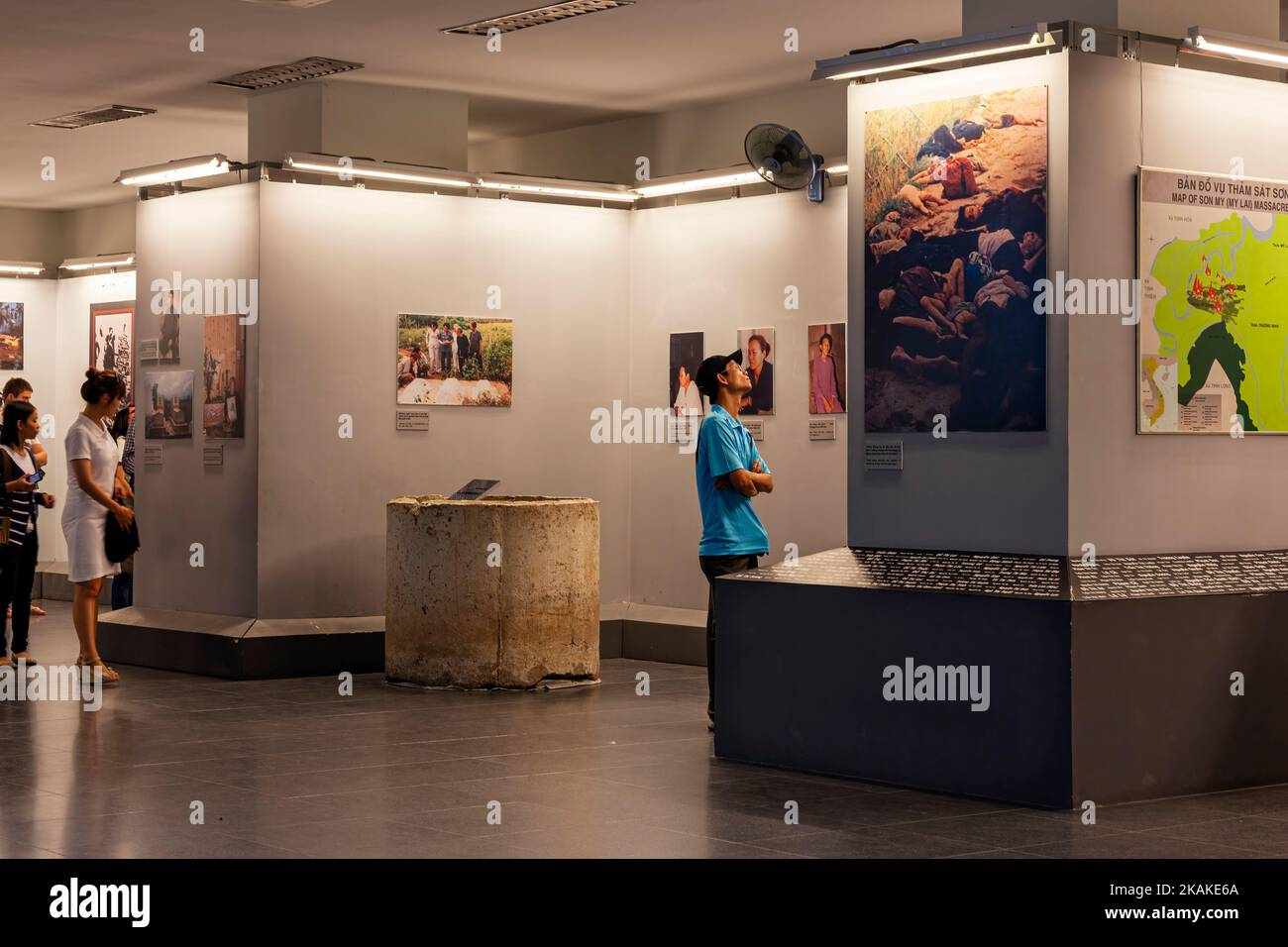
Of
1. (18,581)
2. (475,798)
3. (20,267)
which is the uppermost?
(20,267)

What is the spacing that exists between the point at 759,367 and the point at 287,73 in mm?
4155

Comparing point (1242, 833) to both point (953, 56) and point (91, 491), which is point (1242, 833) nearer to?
point (953, 56)

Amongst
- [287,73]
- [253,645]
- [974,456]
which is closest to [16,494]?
[253,645]

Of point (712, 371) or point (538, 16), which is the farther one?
point (538, 16)

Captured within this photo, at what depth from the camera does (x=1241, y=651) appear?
26.4 ft

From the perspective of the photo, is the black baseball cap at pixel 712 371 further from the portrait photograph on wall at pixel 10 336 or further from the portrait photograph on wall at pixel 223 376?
the portrait photograph on wall at pixel 10 336

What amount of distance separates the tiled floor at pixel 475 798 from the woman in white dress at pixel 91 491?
3.72 feet

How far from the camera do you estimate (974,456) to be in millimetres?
8258

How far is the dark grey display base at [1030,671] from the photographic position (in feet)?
24.9

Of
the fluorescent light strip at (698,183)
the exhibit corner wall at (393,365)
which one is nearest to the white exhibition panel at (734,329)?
the fluorescent light strip at (698,183)

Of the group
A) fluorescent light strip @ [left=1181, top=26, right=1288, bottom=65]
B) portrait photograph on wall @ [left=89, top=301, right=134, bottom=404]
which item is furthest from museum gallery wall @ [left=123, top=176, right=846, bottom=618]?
portrait photograph on wall @ [left=89, top=301, right=134, bottom=404]

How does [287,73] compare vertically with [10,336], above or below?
above
